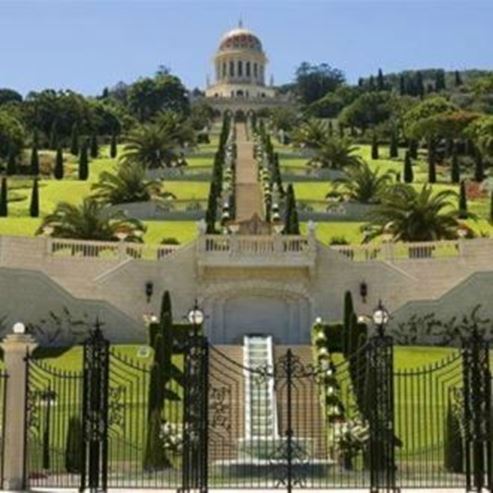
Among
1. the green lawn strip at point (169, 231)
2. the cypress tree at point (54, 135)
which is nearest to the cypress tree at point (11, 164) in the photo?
the cypress tree at point (54, 135)

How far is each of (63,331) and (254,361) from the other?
8498 millimetres

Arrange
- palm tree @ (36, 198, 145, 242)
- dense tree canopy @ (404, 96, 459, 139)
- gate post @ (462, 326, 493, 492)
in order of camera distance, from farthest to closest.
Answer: dense tree canopy @ (404, 96, 459, 139)
palm tree @ (36, 198, 145, 242)
gate post @ (462, 326, 493, 492)

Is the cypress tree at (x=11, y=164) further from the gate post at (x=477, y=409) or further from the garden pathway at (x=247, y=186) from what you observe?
the gate post at (x=477, y=409)

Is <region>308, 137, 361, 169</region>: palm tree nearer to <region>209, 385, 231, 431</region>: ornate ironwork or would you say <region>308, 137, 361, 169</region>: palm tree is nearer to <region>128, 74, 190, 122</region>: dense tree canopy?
<region>209, 385, 231, 431</region>: ornate ironwork

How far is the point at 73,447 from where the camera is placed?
23438mm

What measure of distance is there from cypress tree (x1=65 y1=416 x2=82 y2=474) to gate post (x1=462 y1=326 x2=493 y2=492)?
26.0ft

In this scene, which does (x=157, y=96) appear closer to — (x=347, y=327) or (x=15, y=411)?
(x=347, y=327)

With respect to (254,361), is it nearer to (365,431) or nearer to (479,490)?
(365,431)

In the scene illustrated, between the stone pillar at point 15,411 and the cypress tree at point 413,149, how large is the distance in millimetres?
73088

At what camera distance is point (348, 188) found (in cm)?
6456

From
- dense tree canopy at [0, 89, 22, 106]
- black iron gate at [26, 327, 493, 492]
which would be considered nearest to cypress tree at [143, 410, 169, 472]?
black iron gate at [26, 327, 493, 492]

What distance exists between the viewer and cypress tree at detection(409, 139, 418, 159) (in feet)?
304

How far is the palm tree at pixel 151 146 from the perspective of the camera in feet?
269

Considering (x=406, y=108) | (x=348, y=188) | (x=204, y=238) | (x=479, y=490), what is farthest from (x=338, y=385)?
(x=406, y=108)
